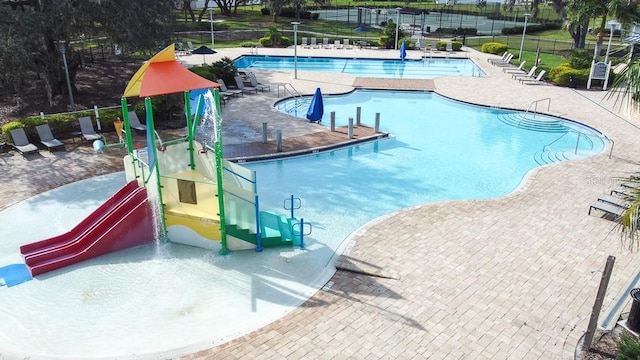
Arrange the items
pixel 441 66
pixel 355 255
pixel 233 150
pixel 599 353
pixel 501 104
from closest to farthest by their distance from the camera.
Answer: pixel 599 353, pixel 355 255, pixel 233 150, pixel 501 104, pixel 441 66

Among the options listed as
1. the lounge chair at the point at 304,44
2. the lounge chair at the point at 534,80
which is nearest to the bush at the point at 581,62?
the lounge chair at the point at 534,80

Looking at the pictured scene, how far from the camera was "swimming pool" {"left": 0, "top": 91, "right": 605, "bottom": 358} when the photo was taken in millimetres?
8562

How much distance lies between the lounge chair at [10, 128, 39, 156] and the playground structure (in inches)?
272

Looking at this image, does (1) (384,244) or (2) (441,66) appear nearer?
(1) (384,244)

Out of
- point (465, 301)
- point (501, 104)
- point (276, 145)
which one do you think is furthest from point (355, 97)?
point (465, 301)

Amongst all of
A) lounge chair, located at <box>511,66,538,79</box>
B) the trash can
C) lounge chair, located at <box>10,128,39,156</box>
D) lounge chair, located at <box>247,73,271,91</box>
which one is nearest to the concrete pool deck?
lounge chair, located at <box>10,128,39,156</box>

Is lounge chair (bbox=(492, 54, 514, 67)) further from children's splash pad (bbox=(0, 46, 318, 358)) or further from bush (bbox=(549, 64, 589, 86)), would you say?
children's splash pad (bbox=(0, 46, 318, 358))

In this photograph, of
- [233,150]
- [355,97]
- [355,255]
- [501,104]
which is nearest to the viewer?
[355,255]

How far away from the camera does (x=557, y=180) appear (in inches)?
600

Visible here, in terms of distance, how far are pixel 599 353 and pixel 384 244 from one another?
4.78 meters

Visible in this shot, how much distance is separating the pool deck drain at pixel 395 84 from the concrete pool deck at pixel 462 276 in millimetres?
13495

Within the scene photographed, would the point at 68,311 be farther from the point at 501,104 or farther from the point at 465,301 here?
the point at 501,104

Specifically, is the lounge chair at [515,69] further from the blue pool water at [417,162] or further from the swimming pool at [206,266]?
the swimming pool at [206,266]

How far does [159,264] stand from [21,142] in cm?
942
